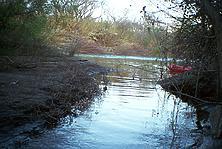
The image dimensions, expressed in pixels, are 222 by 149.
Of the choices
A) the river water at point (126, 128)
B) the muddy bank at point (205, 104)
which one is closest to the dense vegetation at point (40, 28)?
the muddy bank at point (205, 104)

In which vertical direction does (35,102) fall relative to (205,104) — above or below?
above

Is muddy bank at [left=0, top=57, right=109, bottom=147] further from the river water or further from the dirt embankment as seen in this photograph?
the dirt embankment

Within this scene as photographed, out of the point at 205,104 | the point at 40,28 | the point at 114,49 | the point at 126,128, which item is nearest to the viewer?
the point at 126,128

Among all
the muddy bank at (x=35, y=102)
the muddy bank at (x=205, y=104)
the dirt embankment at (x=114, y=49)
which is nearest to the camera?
the muddy bank at (x=205, y=104)

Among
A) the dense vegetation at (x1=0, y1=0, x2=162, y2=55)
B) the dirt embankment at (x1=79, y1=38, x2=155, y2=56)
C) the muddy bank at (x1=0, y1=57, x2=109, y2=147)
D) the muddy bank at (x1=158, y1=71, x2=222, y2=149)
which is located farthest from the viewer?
the dirt embankment at (x1=79, y1=38, x2=155, y2=56)

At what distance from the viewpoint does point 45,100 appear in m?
12.1

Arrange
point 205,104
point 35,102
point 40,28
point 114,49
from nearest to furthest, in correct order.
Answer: point 35,102, point 205,104, point 40,28, point 114,49

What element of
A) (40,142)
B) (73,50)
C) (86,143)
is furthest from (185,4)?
(73,50)

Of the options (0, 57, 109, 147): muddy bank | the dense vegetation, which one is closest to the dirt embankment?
the dense vegetation

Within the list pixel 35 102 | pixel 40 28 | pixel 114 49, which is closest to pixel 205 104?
pixel 35 102

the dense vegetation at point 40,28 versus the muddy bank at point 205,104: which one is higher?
the dense vegetation at point 40,28

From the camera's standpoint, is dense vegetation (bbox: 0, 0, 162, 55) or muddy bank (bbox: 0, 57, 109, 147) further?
dense vegetation (bbox: 0, 0, 162, 55)

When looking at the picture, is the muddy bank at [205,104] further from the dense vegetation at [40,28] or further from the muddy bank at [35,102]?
the muddy bank at [35,102]

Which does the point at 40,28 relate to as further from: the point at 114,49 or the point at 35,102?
the point at 114,49
